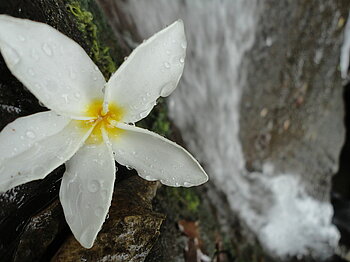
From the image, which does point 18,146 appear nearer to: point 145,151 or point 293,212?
point 145,151

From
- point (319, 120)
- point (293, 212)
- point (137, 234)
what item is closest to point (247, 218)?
point (293, 212)

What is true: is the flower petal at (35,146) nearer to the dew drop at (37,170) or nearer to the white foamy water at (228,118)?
the dew drop at (37,170)

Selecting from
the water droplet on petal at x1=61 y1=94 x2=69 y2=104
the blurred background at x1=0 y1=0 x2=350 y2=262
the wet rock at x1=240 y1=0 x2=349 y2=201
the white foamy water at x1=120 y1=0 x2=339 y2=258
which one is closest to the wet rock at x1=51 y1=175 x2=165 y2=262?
the blurred background at x1=0 y1=0 x2=350 y2=262

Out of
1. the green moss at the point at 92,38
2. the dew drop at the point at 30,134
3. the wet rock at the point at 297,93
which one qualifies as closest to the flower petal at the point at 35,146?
the dew drop at the point at 30,134

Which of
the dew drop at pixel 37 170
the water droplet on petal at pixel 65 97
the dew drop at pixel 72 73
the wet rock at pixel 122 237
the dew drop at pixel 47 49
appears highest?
the dew drop at pixel 47 49

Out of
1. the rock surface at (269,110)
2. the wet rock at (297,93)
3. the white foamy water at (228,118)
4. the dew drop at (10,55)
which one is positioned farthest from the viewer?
the wet rock at (297,93)

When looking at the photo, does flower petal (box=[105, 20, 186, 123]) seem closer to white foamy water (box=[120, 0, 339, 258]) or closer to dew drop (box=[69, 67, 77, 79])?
dew drop (box=[69, 67, 77, 79])

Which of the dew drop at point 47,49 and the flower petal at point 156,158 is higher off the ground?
the dew drop at point 47,49
